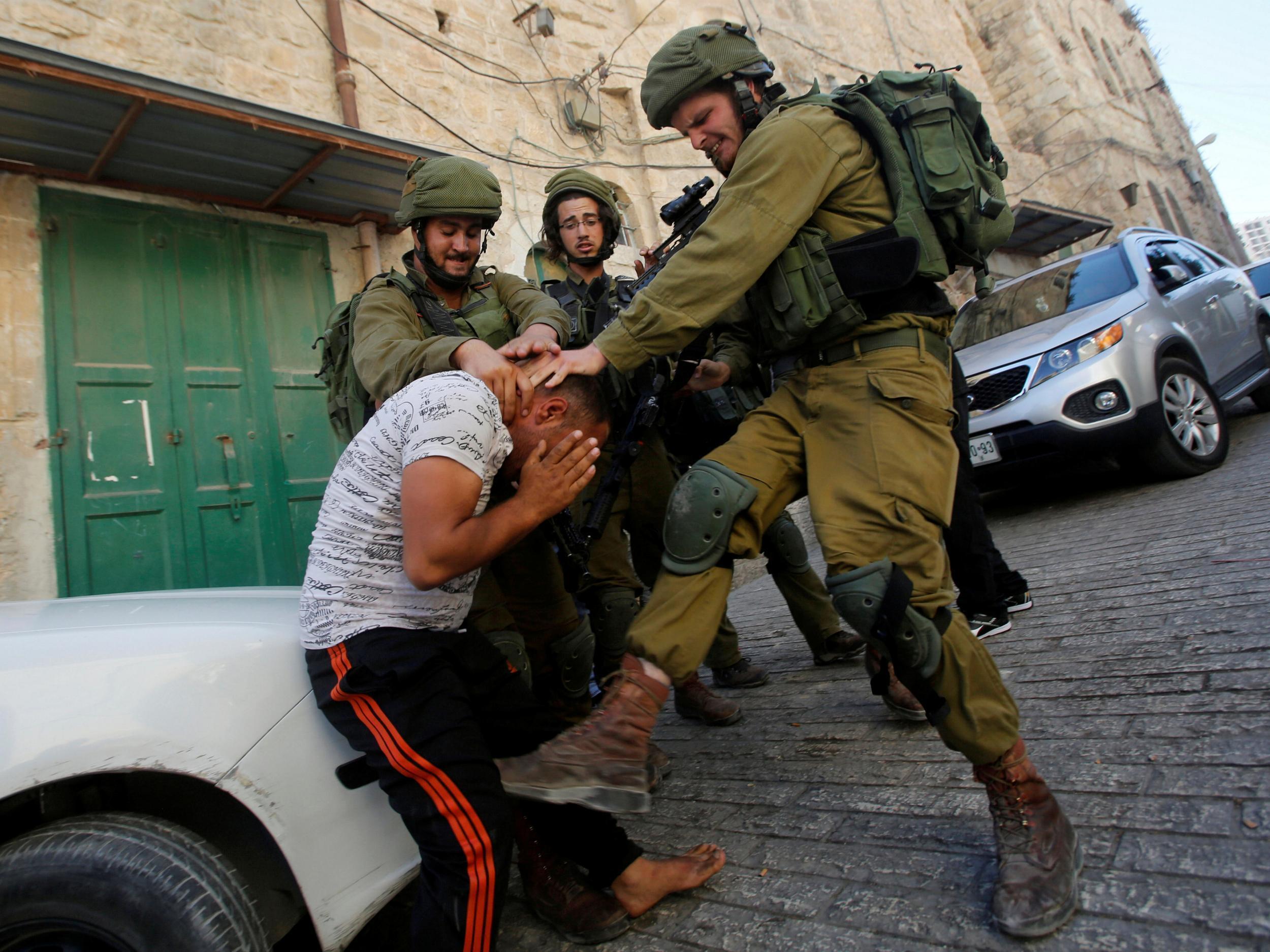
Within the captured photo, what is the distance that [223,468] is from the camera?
5500 mm

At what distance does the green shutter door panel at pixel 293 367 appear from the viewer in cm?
578

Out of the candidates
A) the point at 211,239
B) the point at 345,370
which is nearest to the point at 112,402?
the point at 211,239

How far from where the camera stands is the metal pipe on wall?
6414 millimetres

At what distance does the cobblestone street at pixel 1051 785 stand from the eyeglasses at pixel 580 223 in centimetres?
216

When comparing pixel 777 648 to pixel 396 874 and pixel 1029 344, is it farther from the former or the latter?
pixel 1029 344

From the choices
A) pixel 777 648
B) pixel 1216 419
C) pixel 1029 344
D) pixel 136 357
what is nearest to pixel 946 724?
pixel 777 648

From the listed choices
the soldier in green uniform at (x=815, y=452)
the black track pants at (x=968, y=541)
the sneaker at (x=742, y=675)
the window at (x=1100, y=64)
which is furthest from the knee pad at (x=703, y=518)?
the window at (x=1100, y=64)

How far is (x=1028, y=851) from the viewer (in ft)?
4.80

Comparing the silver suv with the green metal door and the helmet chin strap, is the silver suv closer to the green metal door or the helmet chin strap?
the helmet chin strap

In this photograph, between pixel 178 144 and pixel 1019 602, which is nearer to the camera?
pixel 1019 602

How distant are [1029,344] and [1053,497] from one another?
54.7 inches

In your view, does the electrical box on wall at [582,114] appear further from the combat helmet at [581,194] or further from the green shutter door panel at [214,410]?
the combat helmet at [581,194]

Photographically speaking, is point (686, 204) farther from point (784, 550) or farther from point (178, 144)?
point (178, 144)

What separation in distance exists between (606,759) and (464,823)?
0.95 ft
